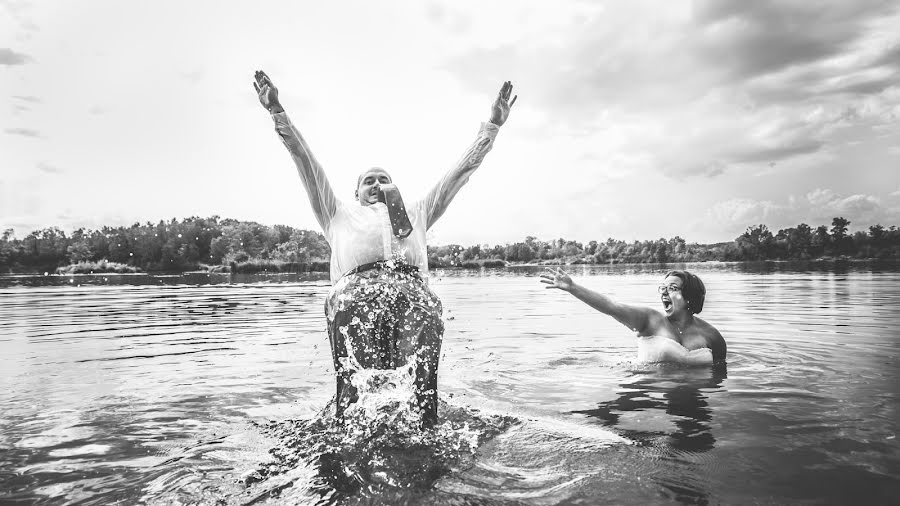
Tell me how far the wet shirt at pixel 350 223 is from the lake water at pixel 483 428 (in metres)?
1.47

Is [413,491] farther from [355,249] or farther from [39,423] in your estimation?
[39,423]

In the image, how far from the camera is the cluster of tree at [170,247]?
141m

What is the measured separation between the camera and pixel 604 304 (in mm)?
6664

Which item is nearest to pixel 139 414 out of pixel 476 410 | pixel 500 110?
pixel 476 410

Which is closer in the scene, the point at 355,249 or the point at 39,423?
the point at 355,249

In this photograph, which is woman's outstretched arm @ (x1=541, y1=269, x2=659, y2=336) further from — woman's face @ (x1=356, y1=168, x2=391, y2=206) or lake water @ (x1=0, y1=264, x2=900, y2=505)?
woman's face @ (x1=356, y1=168, x2=391, y2=206)

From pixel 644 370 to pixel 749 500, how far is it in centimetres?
413

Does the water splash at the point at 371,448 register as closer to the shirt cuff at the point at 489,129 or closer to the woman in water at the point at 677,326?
the shirt cuff at the point at 489,129

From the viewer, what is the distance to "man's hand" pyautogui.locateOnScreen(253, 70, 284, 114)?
181 inches

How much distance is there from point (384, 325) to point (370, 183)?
1.35 m

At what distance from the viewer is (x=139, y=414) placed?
5.54 meters

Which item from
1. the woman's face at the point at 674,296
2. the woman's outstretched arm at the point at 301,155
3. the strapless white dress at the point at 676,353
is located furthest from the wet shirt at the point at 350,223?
the strapless white dress at the point at 676,353

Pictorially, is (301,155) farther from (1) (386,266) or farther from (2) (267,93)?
(1) (386,266)

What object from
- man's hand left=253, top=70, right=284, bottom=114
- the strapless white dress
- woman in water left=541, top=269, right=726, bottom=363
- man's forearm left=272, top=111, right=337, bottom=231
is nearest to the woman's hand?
woman in water left=541, top=269, right=726, bottom=363
